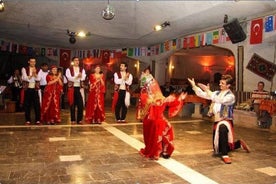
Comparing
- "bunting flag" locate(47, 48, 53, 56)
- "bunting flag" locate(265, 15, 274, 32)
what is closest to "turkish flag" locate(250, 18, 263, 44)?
"bunting flag" locate(265, 15, 274, 32)

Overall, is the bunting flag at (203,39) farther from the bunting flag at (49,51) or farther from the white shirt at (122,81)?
the bunting flag at (49,51)

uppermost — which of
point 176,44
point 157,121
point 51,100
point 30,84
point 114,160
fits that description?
point 176,44

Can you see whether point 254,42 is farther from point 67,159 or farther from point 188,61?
point 188,61

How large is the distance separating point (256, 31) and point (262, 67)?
1.07m

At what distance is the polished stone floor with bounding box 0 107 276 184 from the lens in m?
3.74

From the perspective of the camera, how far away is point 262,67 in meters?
8.70

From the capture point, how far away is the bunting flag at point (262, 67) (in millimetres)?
8555

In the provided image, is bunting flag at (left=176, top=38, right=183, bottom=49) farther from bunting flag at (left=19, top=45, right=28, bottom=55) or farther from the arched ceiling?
bunting flag at (left=19, top=45, right=28, bottom=55)

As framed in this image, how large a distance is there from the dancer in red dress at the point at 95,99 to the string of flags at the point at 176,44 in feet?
13.8

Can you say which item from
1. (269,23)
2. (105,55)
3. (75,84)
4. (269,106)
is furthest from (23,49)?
(269,106)

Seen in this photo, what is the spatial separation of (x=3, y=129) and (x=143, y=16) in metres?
5.74

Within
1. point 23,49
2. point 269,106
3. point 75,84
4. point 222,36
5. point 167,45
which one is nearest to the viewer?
point 269,106

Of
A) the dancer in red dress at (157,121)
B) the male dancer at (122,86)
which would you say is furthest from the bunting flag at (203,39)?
the dancer in red dress at (157,121)

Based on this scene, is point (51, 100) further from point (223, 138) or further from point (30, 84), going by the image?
point (223, 138)
